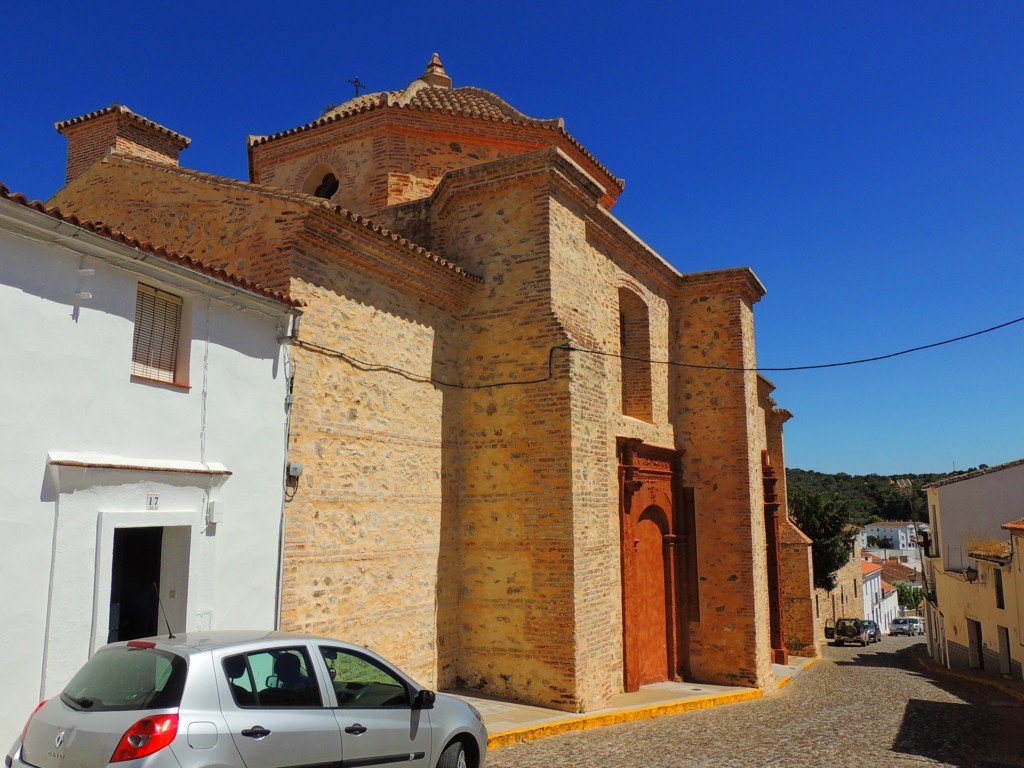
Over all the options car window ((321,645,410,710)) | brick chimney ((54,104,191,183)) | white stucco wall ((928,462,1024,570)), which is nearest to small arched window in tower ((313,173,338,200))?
brick chimney ((54,104,191,183))

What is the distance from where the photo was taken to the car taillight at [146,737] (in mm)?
3676

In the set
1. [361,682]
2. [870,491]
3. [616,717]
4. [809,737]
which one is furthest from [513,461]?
[870,491]

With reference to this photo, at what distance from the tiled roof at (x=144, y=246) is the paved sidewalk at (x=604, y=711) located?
4921 mm

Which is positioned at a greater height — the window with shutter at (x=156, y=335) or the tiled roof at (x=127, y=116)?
the tiled roof at (x=127, y=116)

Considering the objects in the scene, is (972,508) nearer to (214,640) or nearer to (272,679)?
(272,679)

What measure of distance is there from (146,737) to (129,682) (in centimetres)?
44

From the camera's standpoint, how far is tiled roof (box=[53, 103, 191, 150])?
11328 mm

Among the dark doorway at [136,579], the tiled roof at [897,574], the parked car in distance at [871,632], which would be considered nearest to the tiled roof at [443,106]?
the dark doorway at [136,579]

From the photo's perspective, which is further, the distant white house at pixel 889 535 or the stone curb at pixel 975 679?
the distant white house at pixel 889 535

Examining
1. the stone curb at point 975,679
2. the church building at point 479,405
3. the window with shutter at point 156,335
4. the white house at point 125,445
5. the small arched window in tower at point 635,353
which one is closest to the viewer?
the white house at point 125,445

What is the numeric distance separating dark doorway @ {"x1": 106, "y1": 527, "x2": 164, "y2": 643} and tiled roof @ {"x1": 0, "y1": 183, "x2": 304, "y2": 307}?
7.61ft

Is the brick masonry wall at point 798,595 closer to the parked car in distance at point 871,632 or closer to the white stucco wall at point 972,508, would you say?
the white stucco wall at point 972,508

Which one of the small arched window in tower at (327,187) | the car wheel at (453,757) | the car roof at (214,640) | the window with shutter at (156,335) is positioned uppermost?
the small arched window in tower at (327,187)

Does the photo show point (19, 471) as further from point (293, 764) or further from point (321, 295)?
point (321, 295)
